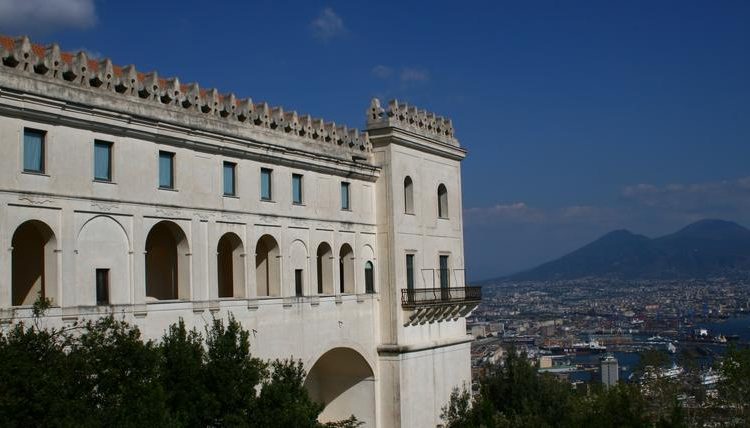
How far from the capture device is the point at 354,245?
33.4 meters

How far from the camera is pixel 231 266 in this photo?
1163 inches

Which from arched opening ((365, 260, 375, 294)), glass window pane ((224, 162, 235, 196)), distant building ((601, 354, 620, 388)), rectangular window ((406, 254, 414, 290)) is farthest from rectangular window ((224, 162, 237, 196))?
distant building ((601, 354, 620, 388))

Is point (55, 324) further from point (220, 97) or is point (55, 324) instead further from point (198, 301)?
point (220, 97)

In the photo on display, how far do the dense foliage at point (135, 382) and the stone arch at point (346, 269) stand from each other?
9.75 m

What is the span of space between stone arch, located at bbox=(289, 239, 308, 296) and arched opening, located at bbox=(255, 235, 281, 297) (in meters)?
0.74

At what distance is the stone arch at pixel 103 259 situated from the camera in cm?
2231

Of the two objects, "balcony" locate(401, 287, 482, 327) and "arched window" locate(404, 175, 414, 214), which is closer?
"balcony" locate(401, 287, 482, 327)

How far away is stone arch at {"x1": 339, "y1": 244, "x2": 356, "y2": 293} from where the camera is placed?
33344mm

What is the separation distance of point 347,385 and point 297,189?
8.37 m

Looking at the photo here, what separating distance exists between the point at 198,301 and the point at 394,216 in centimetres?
1072

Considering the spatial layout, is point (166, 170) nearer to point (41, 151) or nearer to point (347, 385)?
point (41, 151)

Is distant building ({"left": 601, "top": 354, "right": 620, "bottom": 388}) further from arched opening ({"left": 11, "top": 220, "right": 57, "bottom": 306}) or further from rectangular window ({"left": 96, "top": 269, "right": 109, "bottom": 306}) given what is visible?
arched opening ({"left": 11, "top": 220, "right": 57, "bottom": 306})

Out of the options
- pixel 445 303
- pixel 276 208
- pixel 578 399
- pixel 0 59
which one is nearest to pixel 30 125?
pixel 0 59

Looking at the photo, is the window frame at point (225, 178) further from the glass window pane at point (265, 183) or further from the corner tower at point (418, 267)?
the corner tower at point (418, 267)
